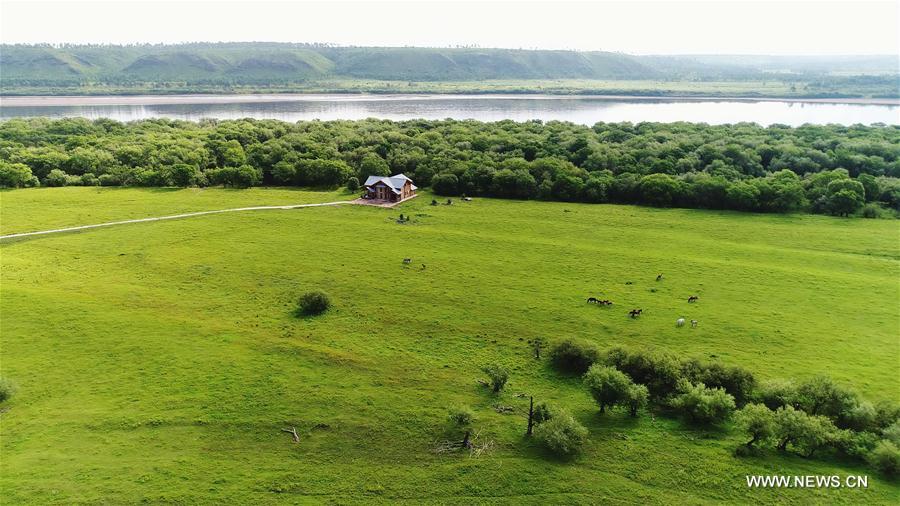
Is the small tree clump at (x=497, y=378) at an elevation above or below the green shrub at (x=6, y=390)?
above

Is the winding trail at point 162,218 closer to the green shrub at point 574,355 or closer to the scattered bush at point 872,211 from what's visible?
the green shrub at point 574,355

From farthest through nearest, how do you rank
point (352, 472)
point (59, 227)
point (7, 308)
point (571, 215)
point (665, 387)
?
point (571, 215)
point (59, 227)
point (7, 308)
point (665, 387)
point (352, 472)

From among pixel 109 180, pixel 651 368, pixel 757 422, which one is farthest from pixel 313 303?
pixel 109 180

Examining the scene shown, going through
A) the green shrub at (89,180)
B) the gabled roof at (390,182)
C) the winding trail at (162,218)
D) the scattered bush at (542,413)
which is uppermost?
the gabled roof at (390,182)

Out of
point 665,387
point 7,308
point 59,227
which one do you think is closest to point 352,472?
point 665,387

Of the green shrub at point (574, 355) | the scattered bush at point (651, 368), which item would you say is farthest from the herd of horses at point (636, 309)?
the green shrub at point (574, 355)

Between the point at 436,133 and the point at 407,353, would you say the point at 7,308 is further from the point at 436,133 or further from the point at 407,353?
the point at 436,133
